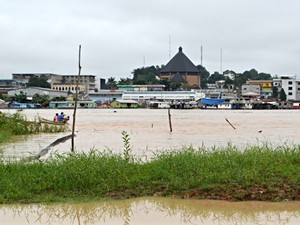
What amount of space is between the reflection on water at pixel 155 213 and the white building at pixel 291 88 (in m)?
106

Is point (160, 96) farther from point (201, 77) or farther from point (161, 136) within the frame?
point (161, 136)

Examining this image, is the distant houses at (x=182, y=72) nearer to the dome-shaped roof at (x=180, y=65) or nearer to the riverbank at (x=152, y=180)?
the dome-shaped roof at (x=180, y=65)

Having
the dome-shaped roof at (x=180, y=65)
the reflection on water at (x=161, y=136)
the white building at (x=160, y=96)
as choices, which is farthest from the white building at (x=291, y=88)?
the reflection on water at (x=161, y=136)

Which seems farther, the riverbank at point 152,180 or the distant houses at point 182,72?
the distant houses at point 182,72

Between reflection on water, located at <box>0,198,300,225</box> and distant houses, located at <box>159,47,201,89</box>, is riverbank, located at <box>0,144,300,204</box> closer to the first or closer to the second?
reflection on water, located at <box>0,198,300,225</box>

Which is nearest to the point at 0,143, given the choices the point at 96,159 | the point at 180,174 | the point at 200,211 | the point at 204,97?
the point at 96,159

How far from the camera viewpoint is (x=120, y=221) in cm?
808

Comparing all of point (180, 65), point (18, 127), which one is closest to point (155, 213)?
point (18, 127)

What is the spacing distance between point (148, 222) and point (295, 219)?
7.11ft

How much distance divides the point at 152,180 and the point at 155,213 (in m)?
1.32

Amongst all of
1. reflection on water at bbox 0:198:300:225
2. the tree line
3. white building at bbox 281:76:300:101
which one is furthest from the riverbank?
the tree line

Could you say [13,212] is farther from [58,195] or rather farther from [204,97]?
[204,97]

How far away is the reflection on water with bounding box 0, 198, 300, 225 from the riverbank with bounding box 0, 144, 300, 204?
0.26 m

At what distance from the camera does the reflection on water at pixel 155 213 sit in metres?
8.06
